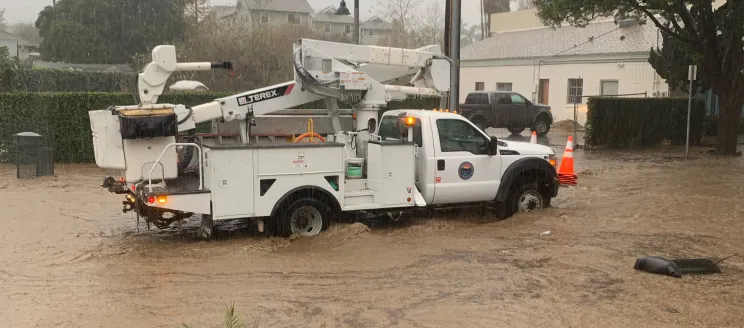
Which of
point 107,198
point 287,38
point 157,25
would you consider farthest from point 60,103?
point 157,25

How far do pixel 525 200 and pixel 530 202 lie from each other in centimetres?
12

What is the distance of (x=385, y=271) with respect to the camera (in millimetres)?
8117

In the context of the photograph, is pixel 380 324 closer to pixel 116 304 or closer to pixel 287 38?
pixel 116 304

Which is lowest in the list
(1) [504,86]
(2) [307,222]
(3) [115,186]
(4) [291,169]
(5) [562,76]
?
(2) [307,222]

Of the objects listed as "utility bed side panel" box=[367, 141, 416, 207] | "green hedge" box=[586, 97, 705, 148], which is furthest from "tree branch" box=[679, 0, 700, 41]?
"utility bed side panel" box=[367, 141, 416, 207]

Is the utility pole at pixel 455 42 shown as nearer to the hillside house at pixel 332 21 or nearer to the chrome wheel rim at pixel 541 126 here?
the chrome wheel rim at pixel 541 126

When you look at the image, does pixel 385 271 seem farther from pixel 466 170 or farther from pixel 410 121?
pixel 466 170

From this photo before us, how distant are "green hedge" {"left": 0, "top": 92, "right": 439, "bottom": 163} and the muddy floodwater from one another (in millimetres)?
6057

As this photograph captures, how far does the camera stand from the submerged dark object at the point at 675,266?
7786 millimetres

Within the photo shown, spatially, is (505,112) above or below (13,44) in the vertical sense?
below

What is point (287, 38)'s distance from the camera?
3803cm

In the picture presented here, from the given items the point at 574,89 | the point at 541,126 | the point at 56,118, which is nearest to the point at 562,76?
the point at 574,89

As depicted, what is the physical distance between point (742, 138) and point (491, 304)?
25.6 meters

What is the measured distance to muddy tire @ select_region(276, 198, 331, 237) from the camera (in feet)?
31.2
